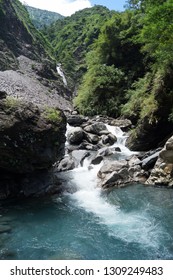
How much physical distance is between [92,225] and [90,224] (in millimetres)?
128

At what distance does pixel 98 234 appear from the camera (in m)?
11.2

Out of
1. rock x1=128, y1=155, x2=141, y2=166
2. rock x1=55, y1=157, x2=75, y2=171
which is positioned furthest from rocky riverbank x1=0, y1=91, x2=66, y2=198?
rock x1=128, y1=155, x2=141, y2=166

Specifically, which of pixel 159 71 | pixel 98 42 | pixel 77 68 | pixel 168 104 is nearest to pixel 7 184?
pixel 168 104

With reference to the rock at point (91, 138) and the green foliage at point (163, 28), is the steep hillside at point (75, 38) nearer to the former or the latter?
the rock at point (91, 138)

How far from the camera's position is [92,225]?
472 inches

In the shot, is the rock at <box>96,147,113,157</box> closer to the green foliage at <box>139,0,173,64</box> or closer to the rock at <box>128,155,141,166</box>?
the rock at <box>128,155,141,166</box>

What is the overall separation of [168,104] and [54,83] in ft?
144

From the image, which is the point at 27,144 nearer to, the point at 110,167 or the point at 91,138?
the point at 110,167

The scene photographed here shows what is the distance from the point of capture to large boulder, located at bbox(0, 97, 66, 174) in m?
13.8

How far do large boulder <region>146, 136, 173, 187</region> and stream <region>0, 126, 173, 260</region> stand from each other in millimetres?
560

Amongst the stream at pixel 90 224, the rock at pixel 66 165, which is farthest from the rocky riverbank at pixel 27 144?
the rock at pixel 66 165

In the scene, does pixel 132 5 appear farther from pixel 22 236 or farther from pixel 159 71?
pixel 22 236

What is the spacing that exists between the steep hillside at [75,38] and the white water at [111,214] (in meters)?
57.5
